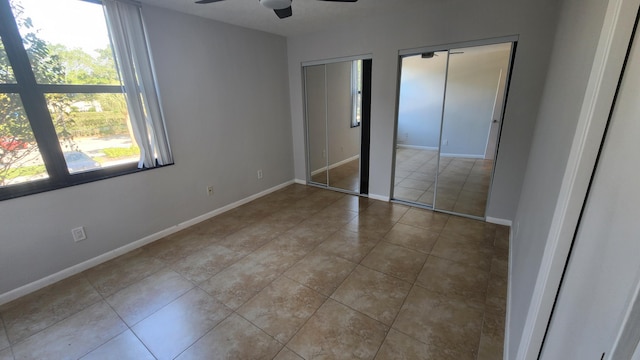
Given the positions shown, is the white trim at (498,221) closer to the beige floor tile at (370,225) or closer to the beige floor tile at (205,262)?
the beige floor tile at (370,225)

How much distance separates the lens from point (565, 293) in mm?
874

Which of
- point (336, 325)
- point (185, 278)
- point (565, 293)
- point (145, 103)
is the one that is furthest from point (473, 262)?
point (145, 103)

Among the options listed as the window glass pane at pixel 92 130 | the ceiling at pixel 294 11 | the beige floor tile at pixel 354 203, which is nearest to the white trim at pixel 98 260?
the window glass pane at pixel 92 130

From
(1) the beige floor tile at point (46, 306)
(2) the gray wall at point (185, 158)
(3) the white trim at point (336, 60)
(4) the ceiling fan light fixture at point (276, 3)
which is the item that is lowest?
(1) the beige floor tile at point (46, 306)

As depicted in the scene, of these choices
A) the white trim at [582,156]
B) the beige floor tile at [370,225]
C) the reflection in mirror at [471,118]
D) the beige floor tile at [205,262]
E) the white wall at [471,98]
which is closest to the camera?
the white trim at [582,156]

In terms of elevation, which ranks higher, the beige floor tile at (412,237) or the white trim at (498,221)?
the white trim at (498,221)

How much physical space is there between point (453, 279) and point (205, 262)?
2.31m

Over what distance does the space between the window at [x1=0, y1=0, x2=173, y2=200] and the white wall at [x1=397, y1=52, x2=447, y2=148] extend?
3.08 m

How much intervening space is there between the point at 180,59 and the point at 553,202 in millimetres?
3478

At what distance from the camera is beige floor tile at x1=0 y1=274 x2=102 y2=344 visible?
181 centimetres

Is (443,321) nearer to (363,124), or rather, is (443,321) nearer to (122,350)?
(122,350)

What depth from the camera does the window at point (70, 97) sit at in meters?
1.95

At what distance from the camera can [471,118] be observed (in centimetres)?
465

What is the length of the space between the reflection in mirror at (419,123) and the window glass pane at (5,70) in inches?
148
